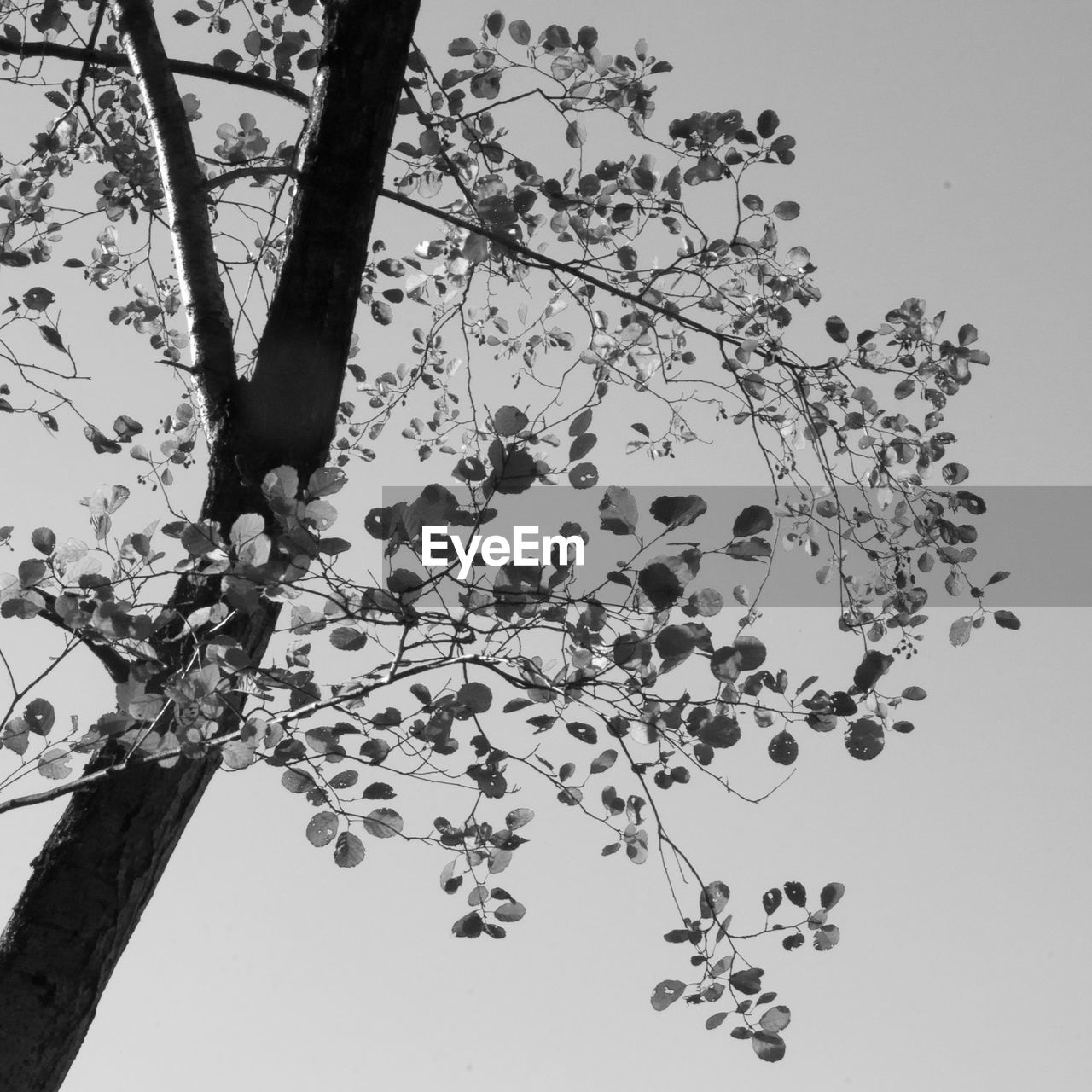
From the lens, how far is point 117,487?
260 centimetres

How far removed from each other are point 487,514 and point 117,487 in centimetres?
98

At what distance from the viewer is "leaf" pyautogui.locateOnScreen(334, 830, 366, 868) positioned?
262cm

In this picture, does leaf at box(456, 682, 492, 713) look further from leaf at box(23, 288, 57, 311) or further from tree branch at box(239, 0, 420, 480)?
leaf at box(23, 288, 57, 311)

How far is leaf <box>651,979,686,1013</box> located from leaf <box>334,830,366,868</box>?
36.9 inches

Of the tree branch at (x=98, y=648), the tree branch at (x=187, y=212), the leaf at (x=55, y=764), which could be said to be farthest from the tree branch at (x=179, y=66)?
the leaf at (x=55, y=764)

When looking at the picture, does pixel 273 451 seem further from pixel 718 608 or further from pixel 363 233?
pixel 718 608

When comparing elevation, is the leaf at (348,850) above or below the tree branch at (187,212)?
below

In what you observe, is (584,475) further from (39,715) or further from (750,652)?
(39,715)

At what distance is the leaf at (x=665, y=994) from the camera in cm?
298

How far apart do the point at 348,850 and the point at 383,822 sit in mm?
102

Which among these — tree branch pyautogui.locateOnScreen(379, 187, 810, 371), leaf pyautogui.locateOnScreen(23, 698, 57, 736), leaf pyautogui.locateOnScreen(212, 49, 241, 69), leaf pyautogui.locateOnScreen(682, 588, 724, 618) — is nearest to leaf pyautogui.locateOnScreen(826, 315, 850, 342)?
tree branch pyautogui.locateOnScreen(379, 187, 810, 371)

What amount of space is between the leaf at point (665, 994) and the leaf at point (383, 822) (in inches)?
35.3

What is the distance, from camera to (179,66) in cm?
374

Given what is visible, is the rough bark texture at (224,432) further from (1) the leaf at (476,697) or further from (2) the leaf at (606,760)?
(2) the leaf at (606,760)
